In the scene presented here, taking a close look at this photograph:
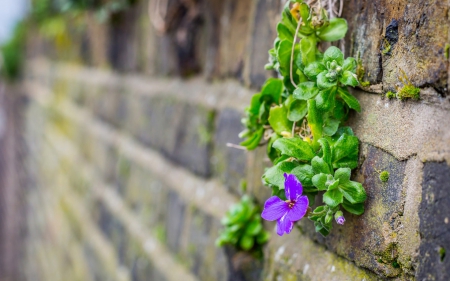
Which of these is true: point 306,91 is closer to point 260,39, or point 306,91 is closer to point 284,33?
point 284,33

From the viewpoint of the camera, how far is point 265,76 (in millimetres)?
1106

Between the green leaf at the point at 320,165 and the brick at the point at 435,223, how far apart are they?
0.14m

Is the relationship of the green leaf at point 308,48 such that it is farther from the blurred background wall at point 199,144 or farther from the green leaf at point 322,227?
the green leaf at point 322,227

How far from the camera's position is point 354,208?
765mm

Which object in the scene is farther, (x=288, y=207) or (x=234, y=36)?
(x=234, y=36)

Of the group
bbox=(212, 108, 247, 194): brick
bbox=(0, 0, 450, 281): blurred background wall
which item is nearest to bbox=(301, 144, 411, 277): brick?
bbox=(0, 0, 450, 281): blurred background wall

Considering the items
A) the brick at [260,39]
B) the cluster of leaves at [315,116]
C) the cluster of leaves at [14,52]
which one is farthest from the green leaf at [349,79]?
the cluster of leaves at [14,52]

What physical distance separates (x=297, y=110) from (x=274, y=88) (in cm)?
10

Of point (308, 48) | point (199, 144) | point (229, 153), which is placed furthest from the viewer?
point (199, 144)

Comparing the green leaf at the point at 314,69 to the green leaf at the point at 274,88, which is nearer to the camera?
the green leaf at the point at 314,69

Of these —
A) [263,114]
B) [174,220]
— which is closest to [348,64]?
[263,114]

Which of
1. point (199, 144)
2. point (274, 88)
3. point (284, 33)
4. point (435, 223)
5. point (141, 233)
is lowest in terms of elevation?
point (141, 233)

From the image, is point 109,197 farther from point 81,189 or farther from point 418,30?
point 418,30

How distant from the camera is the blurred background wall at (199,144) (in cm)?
66
